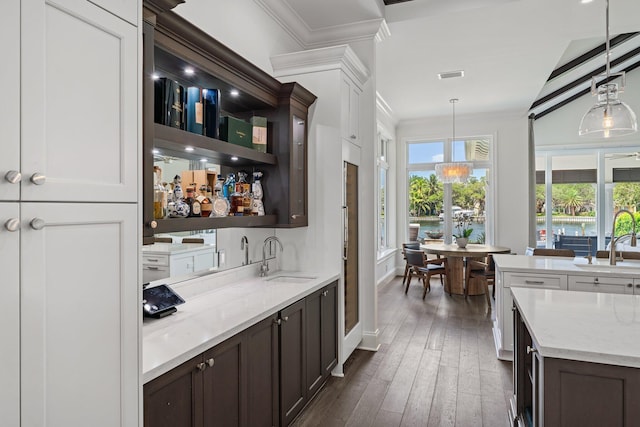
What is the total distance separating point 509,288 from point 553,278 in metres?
0.38

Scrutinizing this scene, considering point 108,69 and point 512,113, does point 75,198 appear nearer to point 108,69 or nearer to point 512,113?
point 108,69

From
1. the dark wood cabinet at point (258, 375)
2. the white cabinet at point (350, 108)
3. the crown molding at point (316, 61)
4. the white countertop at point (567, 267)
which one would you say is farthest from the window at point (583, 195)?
the dark wood cabinet at point (258, 375)

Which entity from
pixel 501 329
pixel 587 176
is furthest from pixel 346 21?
pixel 587 176

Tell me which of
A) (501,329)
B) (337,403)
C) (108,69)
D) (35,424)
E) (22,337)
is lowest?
(337,403)

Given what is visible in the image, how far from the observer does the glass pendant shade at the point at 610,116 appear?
274 cm

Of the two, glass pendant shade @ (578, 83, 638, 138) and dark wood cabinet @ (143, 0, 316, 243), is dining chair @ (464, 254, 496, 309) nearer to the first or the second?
glass pendant shade @ (578, 83, 638, 138)

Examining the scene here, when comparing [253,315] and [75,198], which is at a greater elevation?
[75,198]

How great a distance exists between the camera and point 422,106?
22.8 feet

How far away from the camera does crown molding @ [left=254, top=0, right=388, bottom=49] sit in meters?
3.53

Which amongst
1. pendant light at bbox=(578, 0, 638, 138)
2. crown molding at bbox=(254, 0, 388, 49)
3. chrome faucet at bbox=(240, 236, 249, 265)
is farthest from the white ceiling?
chrome faucet at bbox=(240, 236, 249, 265)

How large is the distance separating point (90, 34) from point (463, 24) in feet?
12.1

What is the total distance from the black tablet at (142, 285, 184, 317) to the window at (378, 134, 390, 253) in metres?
5.65

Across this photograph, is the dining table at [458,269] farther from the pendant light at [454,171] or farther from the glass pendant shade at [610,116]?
the glass pendant shade at [610,116]

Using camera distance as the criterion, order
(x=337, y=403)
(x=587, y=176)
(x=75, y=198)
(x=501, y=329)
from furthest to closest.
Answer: (x=587, y=176)
(x=501, y=329)
(x=337, y=403)
(x=75, y=198)
